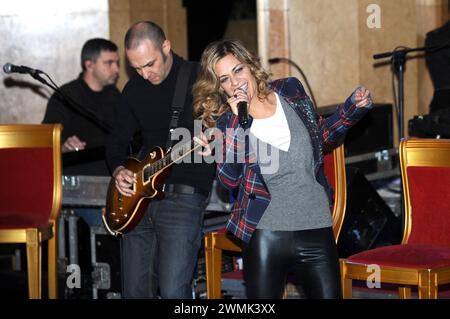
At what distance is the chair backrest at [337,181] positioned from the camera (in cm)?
533

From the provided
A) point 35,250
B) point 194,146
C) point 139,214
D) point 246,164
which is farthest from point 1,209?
point 246,164

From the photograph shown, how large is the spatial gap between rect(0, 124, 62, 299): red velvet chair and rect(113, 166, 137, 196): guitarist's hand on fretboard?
1030mm

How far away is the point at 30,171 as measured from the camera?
5.97 metres

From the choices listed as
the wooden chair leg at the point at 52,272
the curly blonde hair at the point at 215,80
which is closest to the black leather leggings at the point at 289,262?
the curly blonde hair at the point at 215,80

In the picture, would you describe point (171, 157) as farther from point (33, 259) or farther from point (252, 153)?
point (33, 259)

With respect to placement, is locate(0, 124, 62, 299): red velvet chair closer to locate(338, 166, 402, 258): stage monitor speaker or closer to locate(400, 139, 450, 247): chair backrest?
locate(338, 166, 402, 258): stage monitor speaker

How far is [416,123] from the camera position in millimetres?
6203

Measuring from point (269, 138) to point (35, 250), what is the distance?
6.88 ft

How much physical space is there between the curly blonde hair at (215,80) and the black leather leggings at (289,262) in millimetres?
603

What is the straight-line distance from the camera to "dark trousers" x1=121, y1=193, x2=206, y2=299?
4691 mm

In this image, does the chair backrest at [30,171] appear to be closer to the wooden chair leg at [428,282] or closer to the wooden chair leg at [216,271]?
the wooden chair leg at [216,271]

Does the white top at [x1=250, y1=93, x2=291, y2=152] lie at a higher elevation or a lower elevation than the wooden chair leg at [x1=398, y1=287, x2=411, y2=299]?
higher

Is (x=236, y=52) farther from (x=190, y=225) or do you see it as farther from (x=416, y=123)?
(x=416, y=123)

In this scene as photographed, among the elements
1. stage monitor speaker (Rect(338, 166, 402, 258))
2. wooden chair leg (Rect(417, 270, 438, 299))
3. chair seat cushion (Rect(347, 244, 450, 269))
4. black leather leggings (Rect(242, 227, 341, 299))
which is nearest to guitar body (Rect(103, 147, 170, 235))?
black leather leggings (Rect(242, 227, 341, 299))
